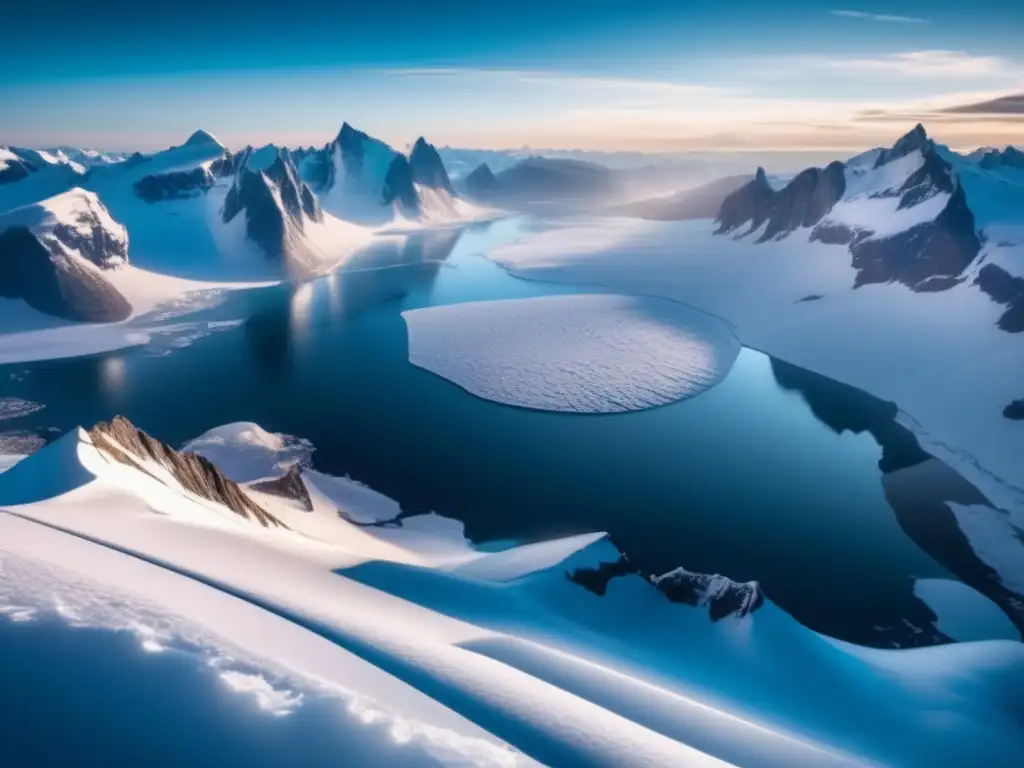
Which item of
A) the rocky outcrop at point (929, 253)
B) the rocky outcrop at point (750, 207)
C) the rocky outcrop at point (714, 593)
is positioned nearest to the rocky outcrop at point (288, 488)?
the rocky outcrop at point (714, 593)

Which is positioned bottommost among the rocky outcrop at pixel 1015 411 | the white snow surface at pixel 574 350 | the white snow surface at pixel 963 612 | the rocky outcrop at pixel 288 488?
the white snow surface at pixel 963 612

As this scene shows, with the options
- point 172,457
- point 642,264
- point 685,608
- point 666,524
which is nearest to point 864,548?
point 666,524

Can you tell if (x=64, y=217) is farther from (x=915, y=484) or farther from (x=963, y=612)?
(x=963, y=612)

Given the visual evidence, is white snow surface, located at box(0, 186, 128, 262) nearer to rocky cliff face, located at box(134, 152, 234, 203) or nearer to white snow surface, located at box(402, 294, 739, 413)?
Answer: rocky cliff face, located at box(134, 152, 234, 203)

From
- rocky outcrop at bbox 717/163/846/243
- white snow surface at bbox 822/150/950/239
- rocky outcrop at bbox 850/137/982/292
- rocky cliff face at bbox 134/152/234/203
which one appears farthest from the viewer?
rocky cliff face at bbox 134/152/234/203

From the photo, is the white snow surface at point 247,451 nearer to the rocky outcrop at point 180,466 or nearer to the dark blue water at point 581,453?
the dark blue water at point 581,453

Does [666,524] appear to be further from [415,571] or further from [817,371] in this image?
[817,371]

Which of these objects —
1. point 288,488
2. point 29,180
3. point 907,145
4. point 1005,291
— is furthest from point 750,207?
point 29,180

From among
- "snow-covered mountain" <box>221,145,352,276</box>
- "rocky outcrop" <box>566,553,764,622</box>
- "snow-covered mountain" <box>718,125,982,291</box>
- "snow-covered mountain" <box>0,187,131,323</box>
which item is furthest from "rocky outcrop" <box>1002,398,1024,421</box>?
"snow-covered mountain" <box>221,145,352,276</box>
